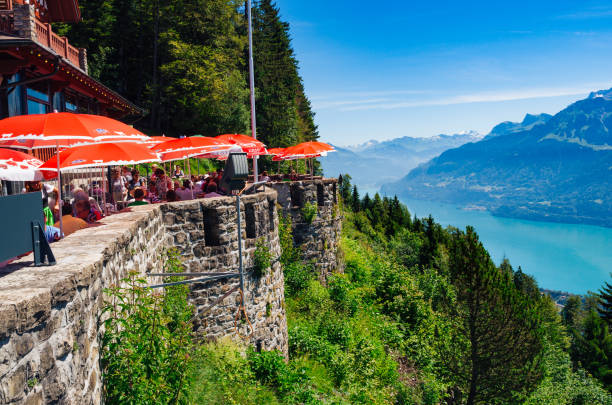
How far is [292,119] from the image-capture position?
44188mm

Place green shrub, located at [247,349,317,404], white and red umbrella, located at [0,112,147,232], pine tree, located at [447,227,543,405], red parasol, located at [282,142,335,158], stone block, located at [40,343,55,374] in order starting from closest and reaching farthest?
1. stone block, located at [40,343,55,374]
2. white and red umbrella, located at [0,112,147,232]
3. green shrub, located at [247,349,317,404]
4. red parasol, located at [282,142,335,158]
5. pine tree, located at [447,227,543,405]

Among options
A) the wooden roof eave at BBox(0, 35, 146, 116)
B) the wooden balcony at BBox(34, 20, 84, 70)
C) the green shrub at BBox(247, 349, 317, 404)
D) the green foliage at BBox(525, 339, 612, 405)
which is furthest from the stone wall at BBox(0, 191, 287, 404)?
the green foliage at BBox(525, 339, 612, 405)

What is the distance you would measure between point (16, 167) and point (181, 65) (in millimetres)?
28134

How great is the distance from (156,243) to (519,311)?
76.2 feet

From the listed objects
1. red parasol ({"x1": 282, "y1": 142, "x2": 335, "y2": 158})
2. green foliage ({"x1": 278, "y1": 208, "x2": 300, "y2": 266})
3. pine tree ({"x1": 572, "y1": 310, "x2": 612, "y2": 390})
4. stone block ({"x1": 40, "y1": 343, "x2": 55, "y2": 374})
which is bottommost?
pine tree ({"x1": 572, "y1": 310, "x2": 612, "y2": 390})

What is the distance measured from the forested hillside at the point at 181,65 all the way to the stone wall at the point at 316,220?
18.9 m

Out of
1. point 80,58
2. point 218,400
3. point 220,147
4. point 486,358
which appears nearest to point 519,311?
point 486,358

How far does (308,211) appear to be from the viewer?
16.4 m

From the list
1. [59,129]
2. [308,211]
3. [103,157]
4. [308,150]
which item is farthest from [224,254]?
[308,150]

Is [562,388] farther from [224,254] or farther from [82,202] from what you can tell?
[82,202]

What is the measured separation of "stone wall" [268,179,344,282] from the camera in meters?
16.3

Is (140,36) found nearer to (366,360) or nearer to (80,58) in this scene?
(80,58)

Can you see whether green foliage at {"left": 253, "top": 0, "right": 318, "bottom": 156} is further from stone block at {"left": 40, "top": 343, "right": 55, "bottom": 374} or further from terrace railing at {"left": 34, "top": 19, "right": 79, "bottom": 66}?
stone block at {"left": 40, "top": 343, "right": 55, "bottom": 374}

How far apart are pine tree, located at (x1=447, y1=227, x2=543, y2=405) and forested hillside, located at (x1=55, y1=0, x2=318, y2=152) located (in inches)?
812
